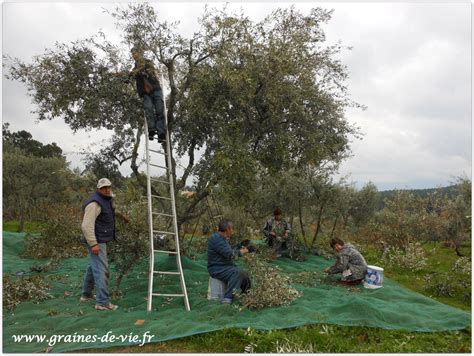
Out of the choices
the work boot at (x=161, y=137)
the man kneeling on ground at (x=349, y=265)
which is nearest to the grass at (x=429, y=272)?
the man kneeling on ground at (x=349, y=265)

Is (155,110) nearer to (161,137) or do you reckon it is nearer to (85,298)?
A: (161,137)

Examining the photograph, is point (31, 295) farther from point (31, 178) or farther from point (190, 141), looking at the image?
point (31, 178)

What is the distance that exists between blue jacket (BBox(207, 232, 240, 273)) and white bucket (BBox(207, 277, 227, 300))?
11.3 inches

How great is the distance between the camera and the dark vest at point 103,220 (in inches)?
307

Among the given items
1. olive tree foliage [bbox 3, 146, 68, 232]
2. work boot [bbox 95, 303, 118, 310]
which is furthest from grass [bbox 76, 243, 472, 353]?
olive tree foliage [bbox 3, 146, 68, 232]

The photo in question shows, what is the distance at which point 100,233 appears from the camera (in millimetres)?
7844

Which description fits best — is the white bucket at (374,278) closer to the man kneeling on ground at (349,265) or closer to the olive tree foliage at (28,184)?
the man kneeling on ground at (349,265)

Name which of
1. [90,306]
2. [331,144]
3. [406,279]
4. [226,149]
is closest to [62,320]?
[90,306]

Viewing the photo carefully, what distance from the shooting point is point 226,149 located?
902 centimetres

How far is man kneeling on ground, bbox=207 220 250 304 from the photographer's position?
7.80 meters

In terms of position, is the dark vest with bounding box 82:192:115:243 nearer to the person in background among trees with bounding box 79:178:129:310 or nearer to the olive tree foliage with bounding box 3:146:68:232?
the person in background among trees with bounding box 79:178:129:310

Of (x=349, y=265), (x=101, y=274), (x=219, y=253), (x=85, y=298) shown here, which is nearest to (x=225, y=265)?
(x=219, y=253)

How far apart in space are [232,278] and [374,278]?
3.75 m

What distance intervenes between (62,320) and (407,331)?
19.3 feet
